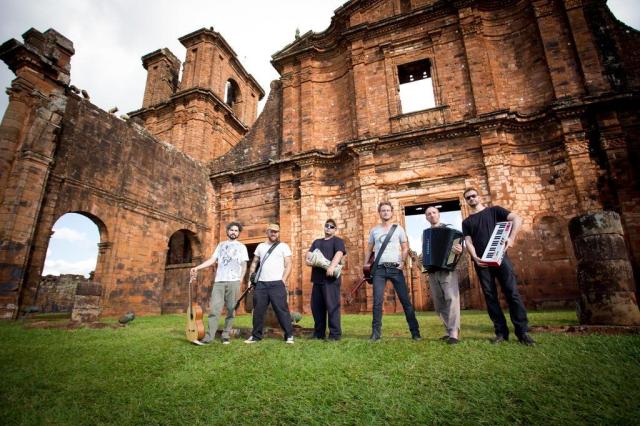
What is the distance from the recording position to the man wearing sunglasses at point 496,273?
358cm

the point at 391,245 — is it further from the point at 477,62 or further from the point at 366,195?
the point at 477,62

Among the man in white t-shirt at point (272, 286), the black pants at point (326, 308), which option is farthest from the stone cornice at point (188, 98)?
the black pants at point (326, 308)

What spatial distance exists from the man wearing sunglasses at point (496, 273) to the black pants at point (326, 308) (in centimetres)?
189

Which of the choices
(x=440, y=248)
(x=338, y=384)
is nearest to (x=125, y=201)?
(x=440, y=248)

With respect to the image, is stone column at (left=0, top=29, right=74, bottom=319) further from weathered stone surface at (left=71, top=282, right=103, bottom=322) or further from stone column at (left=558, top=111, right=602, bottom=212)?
stone column at (left=558, top=111, right=602, bottom=212)

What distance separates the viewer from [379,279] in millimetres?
4266

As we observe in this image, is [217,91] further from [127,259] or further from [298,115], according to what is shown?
[127,259]

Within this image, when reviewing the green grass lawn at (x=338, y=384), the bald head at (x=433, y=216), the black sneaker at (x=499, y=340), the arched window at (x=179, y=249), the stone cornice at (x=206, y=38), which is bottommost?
the green grass lawn at (x=338, y=384)

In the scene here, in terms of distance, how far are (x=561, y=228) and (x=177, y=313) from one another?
13208mm

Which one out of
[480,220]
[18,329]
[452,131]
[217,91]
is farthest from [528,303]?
[217,91]

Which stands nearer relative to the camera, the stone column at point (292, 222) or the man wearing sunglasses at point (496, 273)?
the man wearing sunglasses at point (496, 273)

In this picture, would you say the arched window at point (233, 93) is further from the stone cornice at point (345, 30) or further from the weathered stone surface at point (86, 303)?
the weathered stone surface at point (86, 303)

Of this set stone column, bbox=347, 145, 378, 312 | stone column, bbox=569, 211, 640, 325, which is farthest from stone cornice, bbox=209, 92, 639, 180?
stone column, bbox=569, 211, 640, 325

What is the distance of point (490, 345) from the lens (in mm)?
3373
